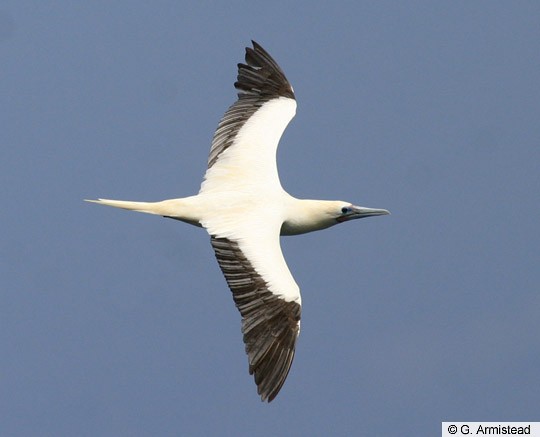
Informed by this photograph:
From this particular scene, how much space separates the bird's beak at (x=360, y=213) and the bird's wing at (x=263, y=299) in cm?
197

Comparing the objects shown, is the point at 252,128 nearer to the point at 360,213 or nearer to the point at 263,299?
the point at 360,213

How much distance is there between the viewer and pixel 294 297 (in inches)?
784

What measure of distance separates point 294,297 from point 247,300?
68cm

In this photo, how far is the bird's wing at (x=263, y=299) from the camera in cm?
1945

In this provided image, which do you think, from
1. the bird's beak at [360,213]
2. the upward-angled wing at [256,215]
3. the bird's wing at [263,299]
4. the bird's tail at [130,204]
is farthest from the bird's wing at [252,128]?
the bird's wing at [263,299]

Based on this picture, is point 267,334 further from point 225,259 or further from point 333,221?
point 333,221

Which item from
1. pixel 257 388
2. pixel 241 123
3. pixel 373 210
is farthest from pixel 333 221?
pixel 257 388

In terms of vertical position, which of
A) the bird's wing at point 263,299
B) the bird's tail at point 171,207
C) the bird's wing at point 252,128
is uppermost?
the bird's wing at point 252,128

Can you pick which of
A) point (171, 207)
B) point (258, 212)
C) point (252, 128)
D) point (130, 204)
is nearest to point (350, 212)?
point (258, 212)

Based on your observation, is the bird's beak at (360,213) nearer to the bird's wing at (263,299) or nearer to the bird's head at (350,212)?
the bird's head at (350,212)

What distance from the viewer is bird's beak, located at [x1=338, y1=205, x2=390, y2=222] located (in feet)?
73.1

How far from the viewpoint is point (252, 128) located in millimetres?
23156

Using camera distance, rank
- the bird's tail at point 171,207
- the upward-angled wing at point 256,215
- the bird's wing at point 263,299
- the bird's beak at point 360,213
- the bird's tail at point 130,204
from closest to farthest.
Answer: the bird's wing at point 263,299 < the upward-angled wing at point 256,215 < the bird's tail at point 171,207 < the bird's tail at point 130,204 < the bird's beak at point 360,213

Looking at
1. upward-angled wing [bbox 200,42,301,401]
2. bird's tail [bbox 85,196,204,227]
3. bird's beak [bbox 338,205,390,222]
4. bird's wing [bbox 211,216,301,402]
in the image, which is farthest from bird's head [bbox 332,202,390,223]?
bird's tail [bbox 85,196,204,227]
